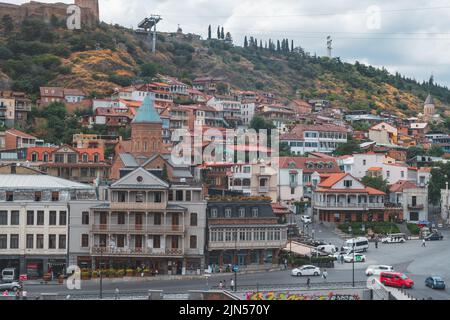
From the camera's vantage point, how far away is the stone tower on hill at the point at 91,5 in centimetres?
15245

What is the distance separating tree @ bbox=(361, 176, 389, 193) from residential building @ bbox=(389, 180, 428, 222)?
61.5 inches

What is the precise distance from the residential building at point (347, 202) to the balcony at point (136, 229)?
21195mm

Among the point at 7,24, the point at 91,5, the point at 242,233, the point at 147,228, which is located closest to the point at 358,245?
the point at 242,233

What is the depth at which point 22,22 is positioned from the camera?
14375cm

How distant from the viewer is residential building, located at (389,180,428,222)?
7281cm

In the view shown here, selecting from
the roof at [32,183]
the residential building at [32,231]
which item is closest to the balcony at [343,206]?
the roof at [32,183]

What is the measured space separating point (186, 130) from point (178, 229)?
147 ft

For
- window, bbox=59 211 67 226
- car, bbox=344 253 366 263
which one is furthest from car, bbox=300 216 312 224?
window, bbox=59 211 67 226

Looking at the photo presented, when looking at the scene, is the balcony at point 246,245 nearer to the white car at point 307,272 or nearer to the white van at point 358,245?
the white car at point 307,272

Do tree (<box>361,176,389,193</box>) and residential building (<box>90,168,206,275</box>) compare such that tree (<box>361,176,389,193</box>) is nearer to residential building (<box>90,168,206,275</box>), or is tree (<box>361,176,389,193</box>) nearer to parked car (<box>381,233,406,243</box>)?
parked car (<box>381,233,406,243</box>)

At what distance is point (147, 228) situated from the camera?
51.3m

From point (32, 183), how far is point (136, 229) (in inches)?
274

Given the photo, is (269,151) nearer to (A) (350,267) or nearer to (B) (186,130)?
(B) (186,130)
